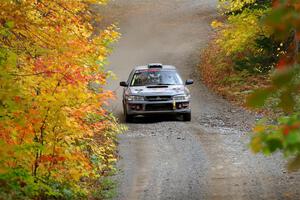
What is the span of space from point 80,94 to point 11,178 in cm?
167

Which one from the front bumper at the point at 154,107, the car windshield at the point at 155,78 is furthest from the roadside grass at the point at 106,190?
the car windshield at the point at 155,78

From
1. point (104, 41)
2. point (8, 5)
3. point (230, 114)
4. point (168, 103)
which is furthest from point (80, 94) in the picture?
point (230, 114)

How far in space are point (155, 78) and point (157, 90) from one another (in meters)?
1.04

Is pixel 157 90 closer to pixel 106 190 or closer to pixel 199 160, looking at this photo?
pixel 199 160

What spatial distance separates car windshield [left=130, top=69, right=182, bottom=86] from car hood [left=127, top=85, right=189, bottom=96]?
0.40 meters

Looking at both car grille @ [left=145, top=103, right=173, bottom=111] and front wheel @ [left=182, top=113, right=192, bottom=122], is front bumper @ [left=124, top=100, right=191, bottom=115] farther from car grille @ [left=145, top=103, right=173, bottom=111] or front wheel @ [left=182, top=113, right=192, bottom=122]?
front wheel @ [left=182, top=113, right=192, bottom=122]

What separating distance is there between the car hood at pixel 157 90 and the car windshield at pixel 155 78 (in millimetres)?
400

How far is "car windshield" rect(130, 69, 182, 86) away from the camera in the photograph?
1784 cm

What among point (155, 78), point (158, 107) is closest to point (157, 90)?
point (158, 107)

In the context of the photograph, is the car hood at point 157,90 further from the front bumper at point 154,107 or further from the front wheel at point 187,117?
the front wheel at point 187,117

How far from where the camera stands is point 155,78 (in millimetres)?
18000

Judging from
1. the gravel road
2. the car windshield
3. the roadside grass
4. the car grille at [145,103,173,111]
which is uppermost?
the car windshield

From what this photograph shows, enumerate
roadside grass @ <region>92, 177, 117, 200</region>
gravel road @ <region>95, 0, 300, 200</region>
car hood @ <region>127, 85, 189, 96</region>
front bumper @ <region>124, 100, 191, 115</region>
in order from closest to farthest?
roadside grass @ <region>92, 177, 117, 200</region>, gravel road @ <region>95, 0, 300, 200</region>, front bumper @ <region>124, 100, 191, 115</region>, car hood @ <region>127, 85, 189, 96</region>

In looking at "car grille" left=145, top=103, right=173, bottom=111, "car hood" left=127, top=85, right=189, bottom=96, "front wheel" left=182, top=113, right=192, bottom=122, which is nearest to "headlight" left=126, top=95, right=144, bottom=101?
"car hood" left=127, top=85, right=189, bottom=96
